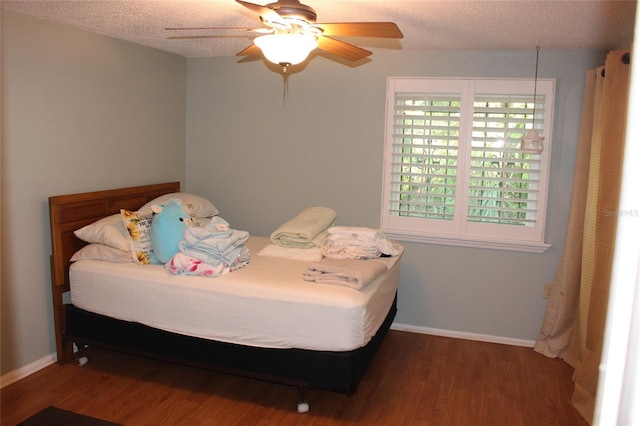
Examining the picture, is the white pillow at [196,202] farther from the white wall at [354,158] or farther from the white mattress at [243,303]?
the white mattress at [243,303]

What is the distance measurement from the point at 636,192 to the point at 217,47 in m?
3.88

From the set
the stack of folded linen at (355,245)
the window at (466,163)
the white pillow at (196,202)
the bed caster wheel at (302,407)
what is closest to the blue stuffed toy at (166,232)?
the white pillow at (196,202)

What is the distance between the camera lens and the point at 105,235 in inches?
129

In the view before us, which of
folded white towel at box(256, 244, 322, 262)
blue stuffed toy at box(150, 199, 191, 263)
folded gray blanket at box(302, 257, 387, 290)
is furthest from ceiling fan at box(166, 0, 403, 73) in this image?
folded white towel at box(256, 244, 322, 262)

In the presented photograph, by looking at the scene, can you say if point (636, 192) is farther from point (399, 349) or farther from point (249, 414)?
point (399, 349)

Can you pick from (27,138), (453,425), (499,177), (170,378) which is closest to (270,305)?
(170,378)

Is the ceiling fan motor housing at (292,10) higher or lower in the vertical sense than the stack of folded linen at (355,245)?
higher

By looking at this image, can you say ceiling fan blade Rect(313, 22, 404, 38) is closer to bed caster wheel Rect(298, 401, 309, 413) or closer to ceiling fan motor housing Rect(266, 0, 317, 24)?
ceiling fan motor housing Rect(266, 0, 317, 24)

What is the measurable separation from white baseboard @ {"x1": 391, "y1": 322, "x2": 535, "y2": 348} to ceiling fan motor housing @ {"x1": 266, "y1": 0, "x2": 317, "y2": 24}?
2778mm

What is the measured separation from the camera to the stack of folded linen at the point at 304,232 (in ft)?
11.9

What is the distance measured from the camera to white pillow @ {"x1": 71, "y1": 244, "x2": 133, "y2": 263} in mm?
3234

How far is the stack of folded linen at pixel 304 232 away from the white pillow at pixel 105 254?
1.03m

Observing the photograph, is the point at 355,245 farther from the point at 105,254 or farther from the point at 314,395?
the point at 105,254

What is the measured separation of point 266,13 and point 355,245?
65.6 inches
